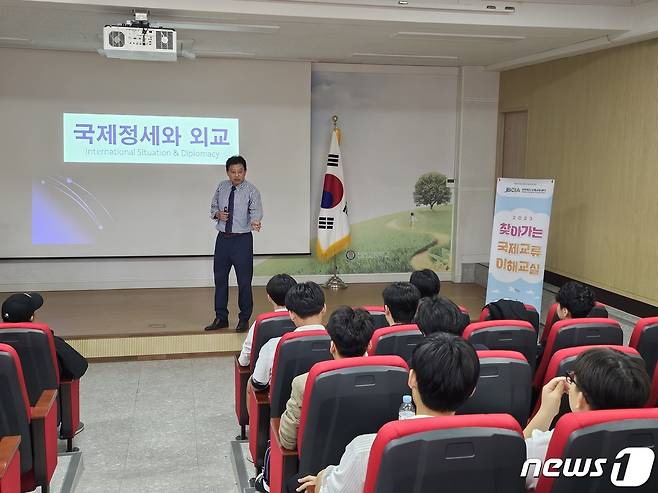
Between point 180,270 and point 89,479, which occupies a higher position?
point 180,270

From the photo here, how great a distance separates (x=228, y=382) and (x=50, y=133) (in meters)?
3.85

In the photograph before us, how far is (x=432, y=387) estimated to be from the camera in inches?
71.2

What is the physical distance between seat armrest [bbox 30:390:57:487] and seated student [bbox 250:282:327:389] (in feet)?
3.13

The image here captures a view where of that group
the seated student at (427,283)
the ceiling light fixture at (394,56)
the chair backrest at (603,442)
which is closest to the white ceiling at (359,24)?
the ceiling light fixture at (394,56)

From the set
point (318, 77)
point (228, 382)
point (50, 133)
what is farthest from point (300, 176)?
point (228, 382)

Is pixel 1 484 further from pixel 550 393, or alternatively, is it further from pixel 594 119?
pixel 594 119

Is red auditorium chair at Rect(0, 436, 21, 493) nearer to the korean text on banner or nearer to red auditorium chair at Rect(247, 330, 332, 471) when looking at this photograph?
red auditorium chair at Rect(247, 330, 332, 471)

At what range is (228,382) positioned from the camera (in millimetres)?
5199

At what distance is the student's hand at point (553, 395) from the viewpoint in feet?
6.74

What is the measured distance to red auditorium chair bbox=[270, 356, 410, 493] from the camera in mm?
2133

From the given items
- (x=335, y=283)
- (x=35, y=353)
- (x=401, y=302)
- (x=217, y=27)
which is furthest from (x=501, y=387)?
(x=335, y=283)

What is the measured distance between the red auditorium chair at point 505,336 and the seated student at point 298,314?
2.39 ft

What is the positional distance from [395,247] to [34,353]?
5677 millimetres

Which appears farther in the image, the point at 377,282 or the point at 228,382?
the point at 377,282
